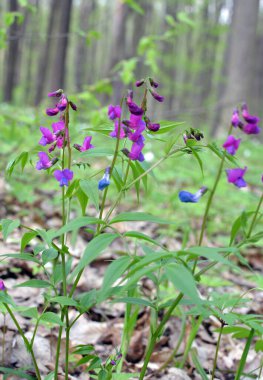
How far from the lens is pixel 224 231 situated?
193 inches

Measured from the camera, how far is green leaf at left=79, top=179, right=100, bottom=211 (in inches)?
53.4

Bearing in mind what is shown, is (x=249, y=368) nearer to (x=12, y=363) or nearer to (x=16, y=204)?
(x=12, y=363)

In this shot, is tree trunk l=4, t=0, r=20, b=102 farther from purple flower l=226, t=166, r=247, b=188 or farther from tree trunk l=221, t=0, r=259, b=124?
purple flower l=226, t=166, r=247, b=188

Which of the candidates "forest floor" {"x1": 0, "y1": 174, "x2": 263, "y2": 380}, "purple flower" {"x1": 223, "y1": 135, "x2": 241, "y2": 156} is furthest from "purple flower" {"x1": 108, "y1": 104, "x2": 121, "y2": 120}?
"forest floor" {"x1": 0, "y1": 174, "x2": 263, "y2": 380}

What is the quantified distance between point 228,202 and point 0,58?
129 feet

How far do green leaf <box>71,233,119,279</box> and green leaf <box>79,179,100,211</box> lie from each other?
0.61ft

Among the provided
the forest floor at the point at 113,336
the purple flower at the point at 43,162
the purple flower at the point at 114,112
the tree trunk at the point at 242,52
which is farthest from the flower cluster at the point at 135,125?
the tree trunk at the point at 242,52

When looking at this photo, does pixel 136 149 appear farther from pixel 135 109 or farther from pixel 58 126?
pixel 58 126

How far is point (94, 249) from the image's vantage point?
3.73 feet

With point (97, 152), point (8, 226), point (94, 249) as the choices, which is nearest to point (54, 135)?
point (97, 152)

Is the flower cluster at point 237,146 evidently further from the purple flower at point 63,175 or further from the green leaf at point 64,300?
the green leaf at point 64,300

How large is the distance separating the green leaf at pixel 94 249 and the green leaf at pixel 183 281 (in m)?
0.17

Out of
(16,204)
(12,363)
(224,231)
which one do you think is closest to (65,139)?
(12,363)

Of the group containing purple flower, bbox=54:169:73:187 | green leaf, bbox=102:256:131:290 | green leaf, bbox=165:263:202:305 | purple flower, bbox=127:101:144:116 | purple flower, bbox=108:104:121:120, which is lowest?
green leaf, bbox=102:256:131:290
